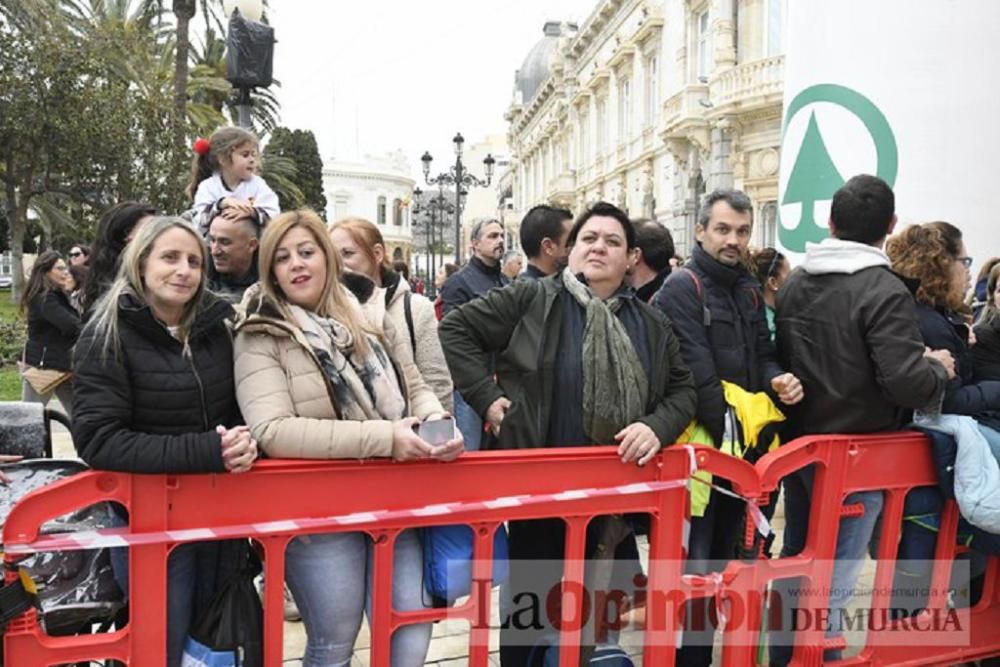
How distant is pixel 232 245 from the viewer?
3.44 metres

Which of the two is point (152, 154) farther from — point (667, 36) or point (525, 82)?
point (525, 82)

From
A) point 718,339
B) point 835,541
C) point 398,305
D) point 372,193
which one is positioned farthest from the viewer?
point 372,193

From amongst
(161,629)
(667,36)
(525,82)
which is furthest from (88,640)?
(525,82)

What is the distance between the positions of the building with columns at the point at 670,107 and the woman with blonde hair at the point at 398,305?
16279 mm

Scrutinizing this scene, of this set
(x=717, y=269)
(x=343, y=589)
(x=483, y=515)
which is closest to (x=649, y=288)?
(x=717, y=269)

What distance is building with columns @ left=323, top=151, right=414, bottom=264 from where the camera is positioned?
86188mm

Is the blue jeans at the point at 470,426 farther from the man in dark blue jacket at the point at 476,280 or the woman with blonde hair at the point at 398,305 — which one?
the woman with blonde hair at the point at 398,305

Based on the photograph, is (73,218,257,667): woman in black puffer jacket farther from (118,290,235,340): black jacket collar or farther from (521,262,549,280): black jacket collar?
(521,262,549,280): black jacket collar

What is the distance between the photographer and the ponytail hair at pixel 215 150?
4.07 meters

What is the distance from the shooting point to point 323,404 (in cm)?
236

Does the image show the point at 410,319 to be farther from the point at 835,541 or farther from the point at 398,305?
the point at 835,541

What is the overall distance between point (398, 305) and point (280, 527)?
1120mm

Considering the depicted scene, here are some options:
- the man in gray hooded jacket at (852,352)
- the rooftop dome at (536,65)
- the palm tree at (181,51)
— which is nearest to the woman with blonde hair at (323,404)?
the man in gray hooded jacket at (852,352)

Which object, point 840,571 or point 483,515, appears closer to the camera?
point 483,515
